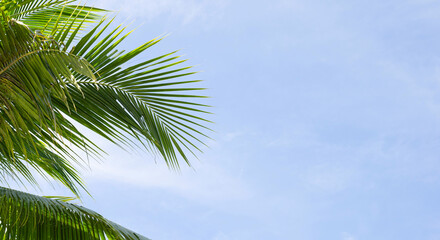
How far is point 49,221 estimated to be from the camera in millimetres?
3191

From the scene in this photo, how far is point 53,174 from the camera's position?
3668 mm

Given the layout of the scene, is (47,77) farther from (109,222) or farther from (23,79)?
(109,222)

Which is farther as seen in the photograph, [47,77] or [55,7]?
[55,7]

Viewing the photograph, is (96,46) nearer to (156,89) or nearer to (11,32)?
(156,89)

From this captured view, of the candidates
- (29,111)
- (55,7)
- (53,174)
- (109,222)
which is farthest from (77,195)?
→ (29,111)

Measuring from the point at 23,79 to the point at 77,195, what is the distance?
6.13ft

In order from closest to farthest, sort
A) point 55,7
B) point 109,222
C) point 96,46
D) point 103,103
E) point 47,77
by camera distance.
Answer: point 47,77 < point 96,46 < point 103,103 < point 109,222 < point 55,7

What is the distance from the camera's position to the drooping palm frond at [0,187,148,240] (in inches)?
118

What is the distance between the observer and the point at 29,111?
7.02ft

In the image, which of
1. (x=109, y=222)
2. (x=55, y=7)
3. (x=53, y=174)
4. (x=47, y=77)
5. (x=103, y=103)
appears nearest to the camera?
(x=47, y=77)

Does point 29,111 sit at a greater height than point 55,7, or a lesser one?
lesser

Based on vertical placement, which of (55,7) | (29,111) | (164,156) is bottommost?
(29,111)

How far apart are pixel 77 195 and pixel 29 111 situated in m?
1.77

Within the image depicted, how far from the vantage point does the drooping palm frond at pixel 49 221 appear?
3.01 metres
